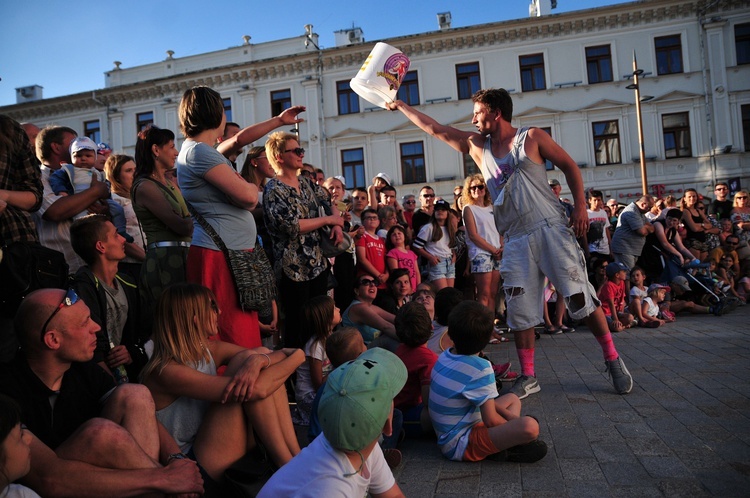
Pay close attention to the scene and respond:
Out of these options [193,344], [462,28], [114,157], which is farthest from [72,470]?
[462,28]

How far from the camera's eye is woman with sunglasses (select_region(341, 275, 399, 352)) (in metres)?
5.82

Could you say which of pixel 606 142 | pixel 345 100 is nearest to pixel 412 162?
pixel 345 100

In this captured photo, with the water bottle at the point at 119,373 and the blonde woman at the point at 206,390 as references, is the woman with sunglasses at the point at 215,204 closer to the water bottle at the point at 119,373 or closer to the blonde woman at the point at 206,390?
the blonde woman at the point at 206,390

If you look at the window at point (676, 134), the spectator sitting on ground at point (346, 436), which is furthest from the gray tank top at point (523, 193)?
the window at point (676, 134)

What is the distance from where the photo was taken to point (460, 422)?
3.34 meters

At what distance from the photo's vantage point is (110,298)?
356 cm

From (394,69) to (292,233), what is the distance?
1793mm

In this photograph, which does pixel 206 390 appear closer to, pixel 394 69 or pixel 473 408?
pixel 473 408

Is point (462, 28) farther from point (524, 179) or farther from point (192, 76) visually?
point (524, 179)

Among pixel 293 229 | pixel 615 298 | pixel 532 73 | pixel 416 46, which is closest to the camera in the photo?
pixel 293 229

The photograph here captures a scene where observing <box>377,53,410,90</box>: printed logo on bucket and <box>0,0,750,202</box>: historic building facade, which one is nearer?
<box>377,53,410,90</box>: printed logo on bucket

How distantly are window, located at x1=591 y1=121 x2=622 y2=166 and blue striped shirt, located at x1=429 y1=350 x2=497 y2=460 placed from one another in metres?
23.9

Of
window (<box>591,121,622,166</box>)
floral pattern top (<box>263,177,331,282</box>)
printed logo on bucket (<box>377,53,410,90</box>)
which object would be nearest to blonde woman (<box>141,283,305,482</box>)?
floral pattern top (<box>263,177,331,282</box>)

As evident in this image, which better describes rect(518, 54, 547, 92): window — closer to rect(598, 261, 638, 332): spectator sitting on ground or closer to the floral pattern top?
rect(598, 261, 638, 332): spectator sitting on ground
